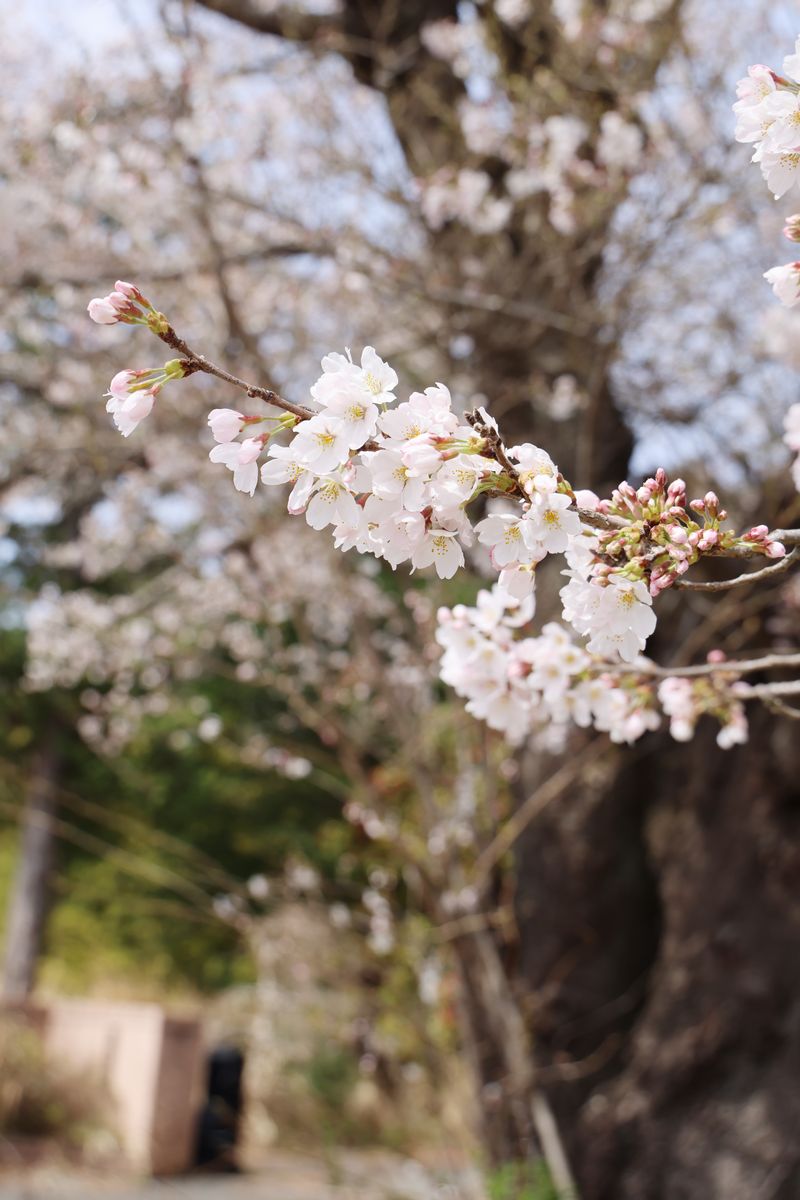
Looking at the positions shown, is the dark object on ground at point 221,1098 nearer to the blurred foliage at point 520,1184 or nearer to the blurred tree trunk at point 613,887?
the blurred tree trunk at point 613,887

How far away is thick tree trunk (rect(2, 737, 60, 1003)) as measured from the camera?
38.3 feet

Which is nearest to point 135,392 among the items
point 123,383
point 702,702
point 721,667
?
point 123,383

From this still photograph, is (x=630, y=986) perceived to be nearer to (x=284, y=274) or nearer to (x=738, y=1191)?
(x=738, y=1191)

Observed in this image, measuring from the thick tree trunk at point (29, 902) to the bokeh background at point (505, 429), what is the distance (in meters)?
4.95

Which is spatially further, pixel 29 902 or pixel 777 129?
pixel 29 902

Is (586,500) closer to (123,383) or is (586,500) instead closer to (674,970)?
(123,383)

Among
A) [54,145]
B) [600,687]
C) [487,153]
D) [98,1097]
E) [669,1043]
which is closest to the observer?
[600,687]

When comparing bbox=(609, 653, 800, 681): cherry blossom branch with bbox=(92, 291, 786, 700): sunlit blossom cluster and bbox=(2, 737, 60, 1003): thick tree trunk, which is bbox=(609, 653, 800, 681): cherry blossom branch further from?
bbox=(2, 737, 60, 1003): thick tree trunk

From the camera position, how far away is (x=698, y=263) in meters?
5.52

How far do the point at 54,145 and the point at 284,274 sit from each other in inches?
51.8

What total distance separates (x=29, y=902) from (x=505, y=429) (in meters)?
9.52

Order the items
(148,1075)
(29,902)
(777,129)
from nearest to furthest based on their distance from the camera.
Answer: (777,129) → (148,1075) → (29,902)

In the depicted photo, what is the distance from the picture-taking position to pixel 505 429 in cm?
461

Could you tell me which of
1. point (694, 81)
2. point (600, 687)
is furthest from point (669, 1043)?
point (694, 81)
